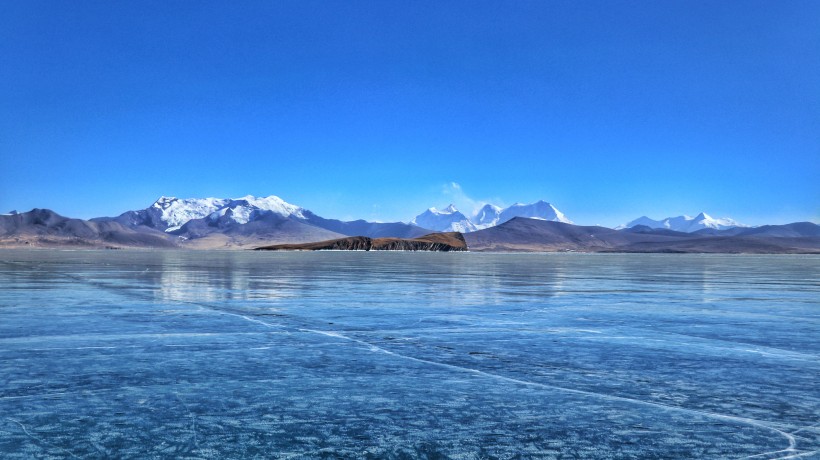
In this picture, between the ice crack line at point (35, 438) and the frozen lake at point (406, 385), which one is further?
the frozen lake at point (406, 385)

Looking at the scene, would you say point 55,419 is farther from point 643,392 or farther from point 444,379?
point 643,392

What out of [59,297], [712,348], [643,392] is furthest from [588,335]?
[59,297]

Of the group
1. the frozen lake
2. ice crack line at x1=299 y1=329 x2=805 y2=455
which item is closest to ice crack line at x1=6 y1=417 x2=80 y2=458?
the frozen lake

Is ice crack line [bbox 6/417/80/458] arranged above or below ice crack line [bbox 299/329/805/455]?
below

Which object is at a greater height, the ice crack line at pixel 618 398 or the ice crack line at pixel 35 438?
the ice crack line at pixel 618 398

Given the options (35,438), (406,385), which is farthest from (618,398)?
(35,438)

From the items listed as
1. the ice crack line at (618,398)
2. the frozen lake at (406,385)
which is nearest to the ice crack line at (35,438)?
the frozen lake at (406,385)

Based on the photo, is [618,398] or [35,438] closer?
[35,438]

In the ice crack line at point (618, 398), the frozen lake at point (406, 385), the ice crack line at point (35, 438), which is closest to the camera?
the ice crack line at point (35, 438)

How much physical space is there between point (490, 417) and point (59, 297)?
73.8ft

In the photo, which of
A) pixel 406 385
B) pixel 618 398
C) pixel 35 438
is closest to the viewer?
pixel 35 438

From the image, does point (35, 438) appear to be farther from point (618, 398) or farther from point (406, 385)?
point (618, 398)

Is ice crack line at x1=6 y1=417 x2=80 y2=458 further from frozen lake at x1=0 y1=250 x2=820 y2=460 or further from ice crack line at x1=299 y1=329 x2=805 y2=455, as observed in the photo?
ice crack line at x1=299 y1=329 x2=805 y2=455

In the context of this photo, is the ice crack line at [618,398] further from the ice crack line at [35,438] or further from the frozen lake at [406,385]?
the ice crack line at [35,438]
